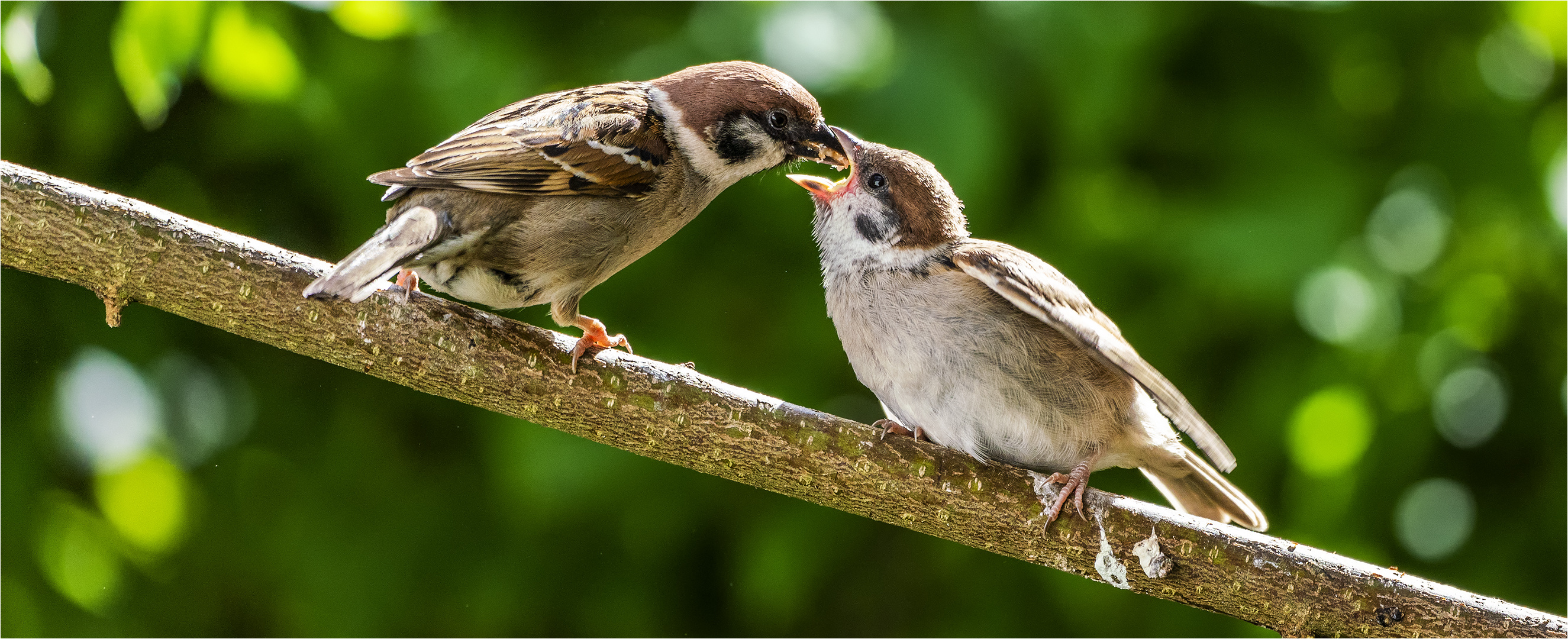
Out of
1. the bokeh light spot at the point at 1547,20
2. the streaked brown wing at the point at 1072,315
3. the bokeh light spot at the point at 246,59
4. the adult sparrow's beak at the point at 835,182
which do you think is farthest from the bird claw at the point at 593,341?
the bokeh light spot at the point at 1547,20

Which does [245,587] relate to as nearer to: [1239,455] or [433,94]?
[433,94]

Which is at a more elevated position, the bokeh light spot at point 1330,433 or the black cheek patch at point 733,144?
the black cheek patch at point 733,144

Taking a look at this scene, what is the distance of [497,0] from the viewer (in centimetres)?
384

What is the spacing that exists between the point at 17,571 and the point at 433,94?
2139 millimetres

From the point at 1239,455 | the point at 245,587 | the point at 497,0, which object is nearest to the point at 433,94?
the point at 497,0

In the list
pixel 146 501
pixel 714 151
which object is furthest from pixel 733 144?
pixel 146 501

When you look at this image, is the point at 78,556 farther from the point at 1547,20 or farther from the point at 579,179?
the point at 1547,20

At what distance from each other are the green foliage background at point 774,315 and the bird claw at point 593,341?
1078 millimetres

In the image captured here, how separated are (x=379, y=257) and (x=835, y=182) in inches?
53.6

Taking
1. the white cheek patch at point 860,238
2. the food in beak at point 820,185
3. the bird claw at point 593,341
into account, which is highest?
the food in beak at point 820,185

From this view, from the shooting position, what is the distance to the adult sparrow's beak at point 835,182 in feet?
10.3

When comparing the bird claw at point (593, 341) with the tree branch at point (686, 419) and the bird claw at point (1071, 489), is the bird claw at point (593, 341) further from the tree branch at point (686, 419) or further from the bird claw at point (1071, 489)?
the bird claw at point (1071, 489)

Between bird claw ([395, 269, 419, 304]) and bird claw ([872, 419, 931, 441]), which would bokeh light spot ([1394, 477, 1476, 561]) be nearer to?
bird claw ([872, 419, 931, 441])

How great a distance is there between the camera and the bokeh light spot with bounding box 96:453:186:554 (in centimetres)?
391
